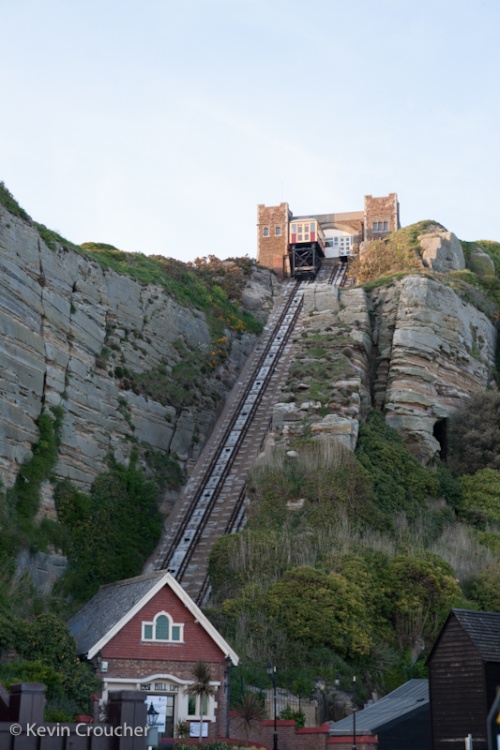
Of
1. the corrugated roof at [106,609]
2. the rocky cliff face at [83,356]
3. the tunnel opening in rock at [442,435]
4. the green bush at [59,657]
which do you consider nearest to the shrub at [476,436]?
the tunnel opening in rock at [442,435]

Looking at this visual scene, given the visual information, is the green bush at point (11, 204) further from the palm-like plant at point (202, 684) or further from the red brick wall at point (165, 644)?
the palm-like plant at point (202, 684)

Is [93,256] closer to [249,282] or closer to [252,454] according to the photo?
[252,454]

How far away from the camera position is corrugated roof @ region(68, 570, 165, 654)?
35.3 meters

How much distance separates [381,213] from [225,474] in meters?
43.0

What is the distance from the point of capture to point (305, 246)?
8831 cm

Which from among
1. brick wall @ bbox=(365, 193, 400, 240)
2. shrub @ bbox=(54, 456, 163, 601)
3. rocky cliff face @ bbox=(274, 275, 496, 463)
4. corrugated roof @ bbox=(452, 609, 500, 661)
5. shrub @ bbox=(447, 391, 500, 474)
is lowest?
corrugated roof @ bbox=(452, 609, 500, 661)

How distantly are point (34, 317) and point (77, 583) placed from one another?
1180 cm

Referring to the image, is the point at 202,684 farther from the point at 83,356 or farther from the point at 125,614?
the point at 83,356

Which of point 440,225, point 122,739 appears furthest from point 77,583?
point 440,225

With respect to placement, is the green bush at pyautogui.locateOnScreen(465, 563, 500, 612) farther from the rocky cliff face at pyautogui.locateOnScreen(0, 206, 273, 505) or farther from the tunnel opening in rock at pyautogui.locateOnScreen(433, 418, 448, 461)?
the rocky cliff face at pyautogui.locateOnScreen(0, 206, 273, 505)

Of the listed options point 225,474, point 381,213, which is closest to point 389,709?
point 225,474

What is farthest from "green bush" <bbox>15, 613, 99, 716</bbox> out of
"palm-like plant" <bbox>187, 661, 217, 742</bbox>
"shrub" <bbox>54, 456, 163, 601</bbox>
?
"shrub" <bbox>54, 456, 163, 601</bbox>

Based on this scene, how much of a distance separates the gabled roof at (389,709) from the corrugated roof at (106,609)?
298 inches

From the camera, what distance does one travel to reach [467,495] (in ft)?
177
